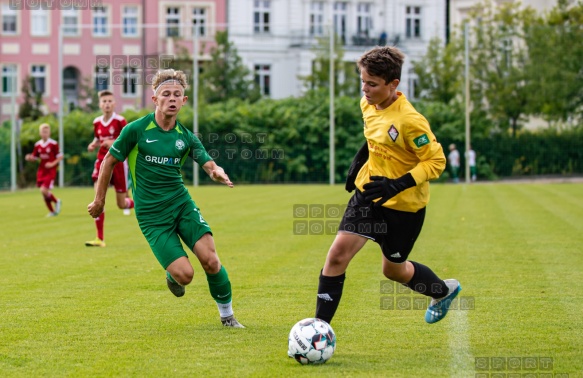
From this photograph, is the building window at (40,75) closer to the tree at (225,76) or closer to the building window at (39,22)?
the building window at (39,22)

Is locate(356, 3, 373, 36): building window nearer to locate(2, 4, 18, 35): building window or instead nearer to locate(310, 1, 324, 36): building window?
locate(310, 1, 324, 36): building window

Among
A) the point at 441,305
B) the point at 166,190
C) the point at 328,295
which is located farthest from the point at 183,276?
the point at 441,305

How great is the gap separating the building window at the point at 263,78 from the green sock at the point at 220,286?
38.7m

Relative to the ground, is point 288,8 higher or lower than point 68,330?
higher

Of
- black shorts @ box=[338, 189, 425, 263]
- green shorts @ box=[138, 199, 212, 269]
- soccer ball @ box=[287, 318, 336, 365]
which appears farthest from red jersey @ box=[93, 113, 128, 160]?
soccer ball @ box=[287, 318, 336, 365]

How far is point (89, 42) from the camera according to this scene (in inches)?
2019

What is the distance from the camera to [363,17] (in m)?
53.1

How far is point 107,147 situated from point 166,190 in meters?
8.22

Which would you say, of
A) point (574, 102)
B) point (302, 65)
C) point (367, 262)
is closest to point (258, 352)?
point (367, 262)

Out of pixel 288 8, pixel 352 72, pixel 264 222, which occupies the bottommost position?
pixel 264 222

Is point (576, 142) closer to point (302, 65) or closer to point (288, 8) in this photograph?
point (302, 65)

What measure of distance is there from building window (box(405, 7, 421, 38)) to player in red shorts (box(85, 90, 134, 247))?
35.7 metres

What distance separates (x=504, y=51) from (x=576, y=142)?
6516 millimetres

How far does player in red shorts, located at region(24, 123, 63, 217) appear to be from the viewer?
21781mm
